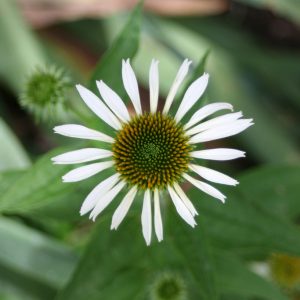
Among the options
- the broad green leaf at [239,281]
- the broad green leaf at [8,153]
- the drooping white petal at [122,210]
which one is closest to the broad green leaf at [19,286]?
the broad green leaf at [8,153]

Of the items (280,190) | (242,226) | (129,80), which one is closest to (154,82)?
(129,80)

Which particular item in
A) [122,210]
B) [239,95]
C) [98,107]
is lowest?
[122,210]

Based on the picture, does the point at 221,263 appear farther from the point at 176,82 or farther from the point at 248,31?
the point at 248,31

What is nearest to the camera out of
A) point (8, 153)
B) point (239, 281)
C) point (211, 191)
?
point (211, 191)

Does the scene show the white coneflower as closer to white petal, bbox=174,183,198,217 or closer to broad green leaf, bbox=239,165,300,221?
white petal, bbox=174,183,198,217

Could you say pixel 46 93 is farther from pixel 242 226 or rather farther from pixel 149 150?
pixel 242 226

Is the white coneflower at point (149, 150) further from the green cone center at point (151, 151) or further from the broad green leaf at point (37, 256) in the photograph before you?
the broad green leaf at point (37, 256)
